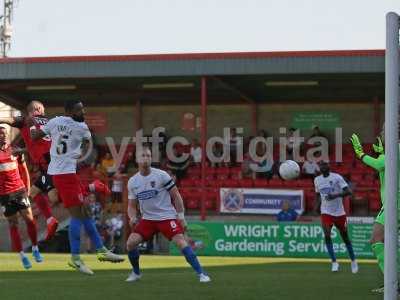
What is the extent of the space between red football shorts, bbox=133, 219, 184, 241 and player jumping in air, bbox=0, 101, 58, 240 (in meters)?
2.05

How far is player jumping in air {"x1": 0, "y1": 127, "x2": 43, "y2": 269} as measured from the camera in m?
15.7

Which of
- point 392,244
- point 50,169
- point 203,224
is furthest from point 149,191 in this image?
point 203,224

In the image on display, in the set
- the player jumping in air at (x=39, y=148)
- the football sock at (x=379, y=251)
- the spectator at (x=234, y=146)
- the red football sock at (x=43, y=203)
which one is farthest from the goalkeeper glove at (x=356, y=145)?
the spectator at (x=234, y=146)

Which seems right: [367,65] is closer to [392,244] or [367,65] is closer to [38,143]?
[38,143]

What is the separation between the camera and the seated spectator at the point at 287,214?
2636 centimetres

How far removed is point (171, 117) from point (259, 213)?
8785 millimetres

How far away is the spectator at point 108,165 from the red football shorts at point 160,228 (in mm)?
17995

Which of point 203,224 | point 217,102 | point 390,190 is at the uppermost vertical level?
point 217,102

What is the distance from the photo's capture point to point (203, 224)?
2648cm

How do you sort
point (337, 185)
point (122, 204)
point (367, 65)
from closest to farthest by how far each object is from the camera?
point (337, 185), point (367, 65), point (122, 204)

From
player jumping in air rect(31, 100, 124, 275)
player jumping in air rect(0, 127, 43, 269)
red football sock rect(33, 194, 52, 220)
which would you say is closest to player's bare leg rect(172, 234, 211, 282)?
player jumping in air rect(31, 100, 124, 275)

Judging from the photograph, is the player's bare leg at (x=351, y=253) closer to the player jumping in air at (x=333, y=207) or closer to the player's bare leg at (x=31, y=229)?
the player jumping in air at (x=333, y=207)

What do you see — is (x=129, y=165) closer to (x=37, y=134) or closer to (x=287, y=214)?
(x=287, y=214)

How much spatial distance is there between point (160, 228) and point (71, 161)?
5.26ft
